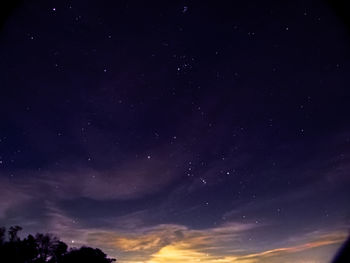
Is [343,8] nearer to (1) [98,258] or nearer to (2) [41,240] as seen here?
(2) [41,240]

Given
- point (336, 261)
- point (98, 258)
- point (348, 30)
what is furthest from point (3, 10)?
point (98, 258)

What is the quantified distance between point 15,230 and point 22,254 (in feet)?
11.9

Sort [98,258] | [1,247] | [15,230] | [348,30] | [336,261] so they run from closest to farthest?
[348,30]
[336,261]
[1,247]
[15,230]
[98,258]

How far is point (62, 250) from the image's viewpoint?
41.3m

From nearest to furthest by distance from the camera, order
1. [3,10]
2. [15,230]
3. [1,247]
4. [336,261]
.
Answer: [3,10], [336,261], [1,247], [15,230]

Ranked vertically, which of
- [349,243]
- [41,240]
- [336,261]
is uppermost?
[41,240]

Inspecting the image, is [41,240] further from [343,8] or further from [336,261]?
[343,8]

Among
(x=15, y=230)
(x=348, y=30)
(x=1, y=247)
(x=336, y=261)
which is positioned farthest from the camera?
(x=15, y=230)

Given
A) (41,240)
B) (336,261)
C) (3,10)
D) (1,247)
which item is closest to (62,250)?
(41,240)

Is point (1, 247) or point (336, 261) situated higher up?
point (1, 247)

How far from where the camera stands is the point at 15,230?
117 feet

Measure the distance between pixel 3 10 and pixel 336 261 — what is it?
1321 centimetres

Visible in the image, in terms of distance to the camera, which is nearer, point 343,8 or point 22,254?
point 343,8

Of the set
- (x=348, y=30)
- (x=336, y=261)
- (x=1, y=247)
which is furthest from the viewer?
(x=1, y=247)
